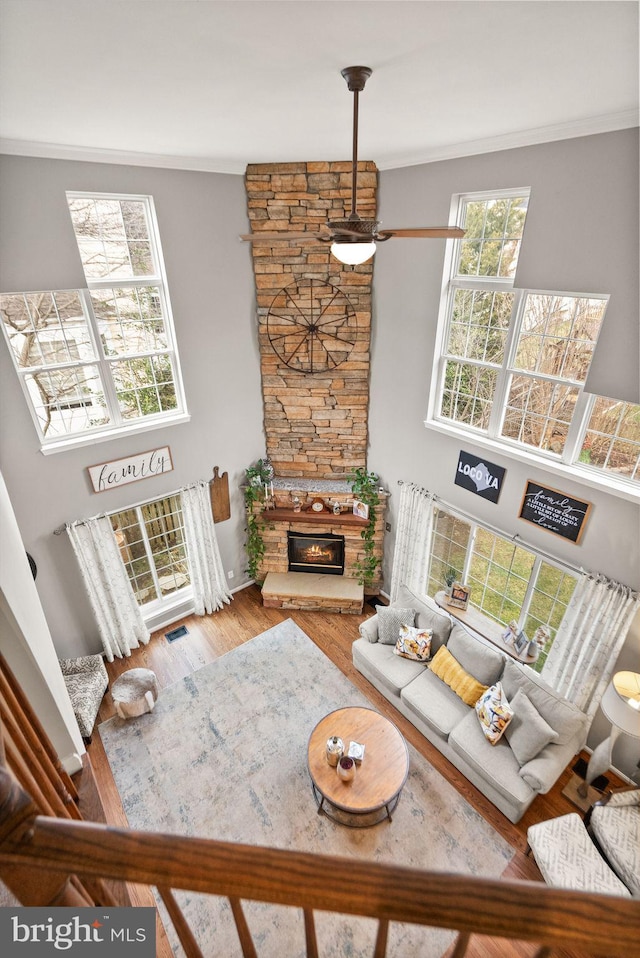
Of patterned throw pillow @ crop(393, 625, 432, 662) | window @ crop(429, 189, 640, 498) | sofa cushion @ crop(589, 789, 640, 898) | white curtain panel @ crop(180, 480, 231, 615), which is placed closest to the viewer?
sofa cushion @ crop(589, 789, 640, 898)

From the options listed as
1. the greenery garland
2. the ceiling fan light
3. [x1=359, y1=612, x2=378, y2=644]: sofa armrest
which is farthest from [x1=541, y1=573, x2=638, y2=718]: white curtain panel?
the greenery garland

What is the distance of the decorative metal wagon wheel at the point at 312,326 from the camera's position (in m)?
5.64

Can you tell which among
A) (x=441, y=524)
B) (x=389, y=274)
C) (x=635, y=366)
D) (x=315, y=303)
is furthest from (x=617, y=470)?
(x=315, y=303)

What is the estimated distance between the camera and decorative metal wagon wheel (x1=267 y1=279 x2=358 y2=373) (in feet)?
18.5

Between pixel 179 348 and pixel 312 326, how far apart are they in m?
1.62

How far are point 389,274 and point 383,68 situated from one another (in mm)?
2936

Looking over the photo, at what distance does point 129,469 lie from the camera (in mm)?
5473

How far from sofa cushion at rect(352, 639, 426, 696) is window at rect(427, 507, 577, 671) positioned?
3.74 ft

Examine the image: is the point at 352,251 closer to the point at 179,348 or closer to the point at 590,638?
the point at 179,348

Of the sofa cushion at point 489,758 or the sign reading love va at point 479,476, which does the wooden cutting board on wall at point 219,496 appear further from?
the sofa cushion at point 489,758

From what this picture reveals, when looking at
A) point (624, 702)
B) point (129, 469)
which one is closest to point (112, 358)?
point (129, 469)

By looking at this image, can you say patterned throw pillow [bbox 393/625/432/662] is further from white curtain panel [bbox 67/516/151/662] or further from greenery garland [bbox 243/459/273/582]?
white curtain panel [bbox 67/516/151/662]

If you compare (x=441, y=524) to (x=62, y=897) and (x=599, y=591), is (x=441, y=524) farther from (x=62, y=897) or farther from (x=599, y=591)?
(x=62, y=897)

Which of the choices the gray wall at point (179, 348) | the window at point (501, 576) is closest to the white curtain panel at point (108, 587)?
the gray wall at point (179, 348)
